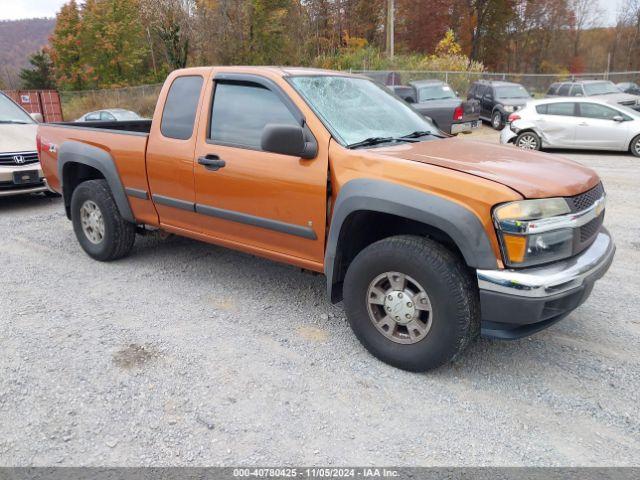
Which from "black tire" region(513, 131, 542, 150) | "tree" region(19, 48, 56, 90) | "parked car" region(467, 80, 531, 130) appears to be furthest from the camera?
"tree" region(19, 48, 56, 90)

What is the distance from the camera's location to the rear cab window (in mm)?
4227

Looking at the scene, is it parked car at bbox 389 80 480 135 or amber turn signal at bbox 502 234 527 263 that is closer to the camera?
amber turn signal at bbox 502 234 527 263

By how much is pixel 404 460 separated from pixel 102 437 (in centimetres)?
152

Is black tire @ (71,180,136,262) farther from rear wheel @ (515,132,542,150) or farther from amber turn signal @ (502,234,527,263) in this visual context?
rear wheel @ (515,132,542,150)

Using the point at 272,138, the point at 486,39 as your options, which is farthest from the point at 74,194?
the point at 486,39

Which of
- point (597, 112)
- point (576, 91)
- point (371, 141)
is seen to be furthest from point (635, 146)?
point (371, 141)

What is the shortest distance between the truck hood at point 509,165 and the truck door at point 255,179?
56 centimetres

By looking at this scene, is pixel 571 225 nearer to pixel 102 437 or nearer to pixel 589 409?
pixel 589 409

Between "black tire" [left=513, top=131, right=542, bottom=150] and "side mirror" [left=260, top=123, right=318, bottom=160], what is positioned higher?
"side mirror" [left=260, top=123, right=318, bottom=160]

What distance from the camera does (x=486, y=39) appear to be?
152 ft

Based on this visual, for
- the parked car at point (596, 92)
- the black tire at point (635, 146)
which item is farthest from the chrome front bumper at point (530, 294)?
the parked car at point (596, 92)

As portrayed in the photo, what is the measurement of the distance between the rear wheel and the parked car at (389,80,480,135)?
129 centimetres

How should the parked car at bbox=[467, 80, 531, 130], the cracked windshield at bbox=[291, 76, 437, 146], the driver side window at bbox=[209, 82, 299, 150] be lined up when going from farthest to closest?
1. the parked car at bbox=[467, 80, 531, 130]
2. the driver side window at bbox=[209, 82, 299, 150]
3. the cracked windshield at bbox=[291, 76, 437, 146]

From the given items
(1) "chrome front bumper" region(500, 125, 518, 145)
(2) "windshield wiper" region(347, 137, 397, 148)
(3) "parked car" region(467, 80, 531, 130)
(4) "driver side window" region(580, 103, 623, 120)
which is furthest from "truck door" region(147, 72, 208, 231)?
(3) "parked car" region(467, 80, 531, 130)
